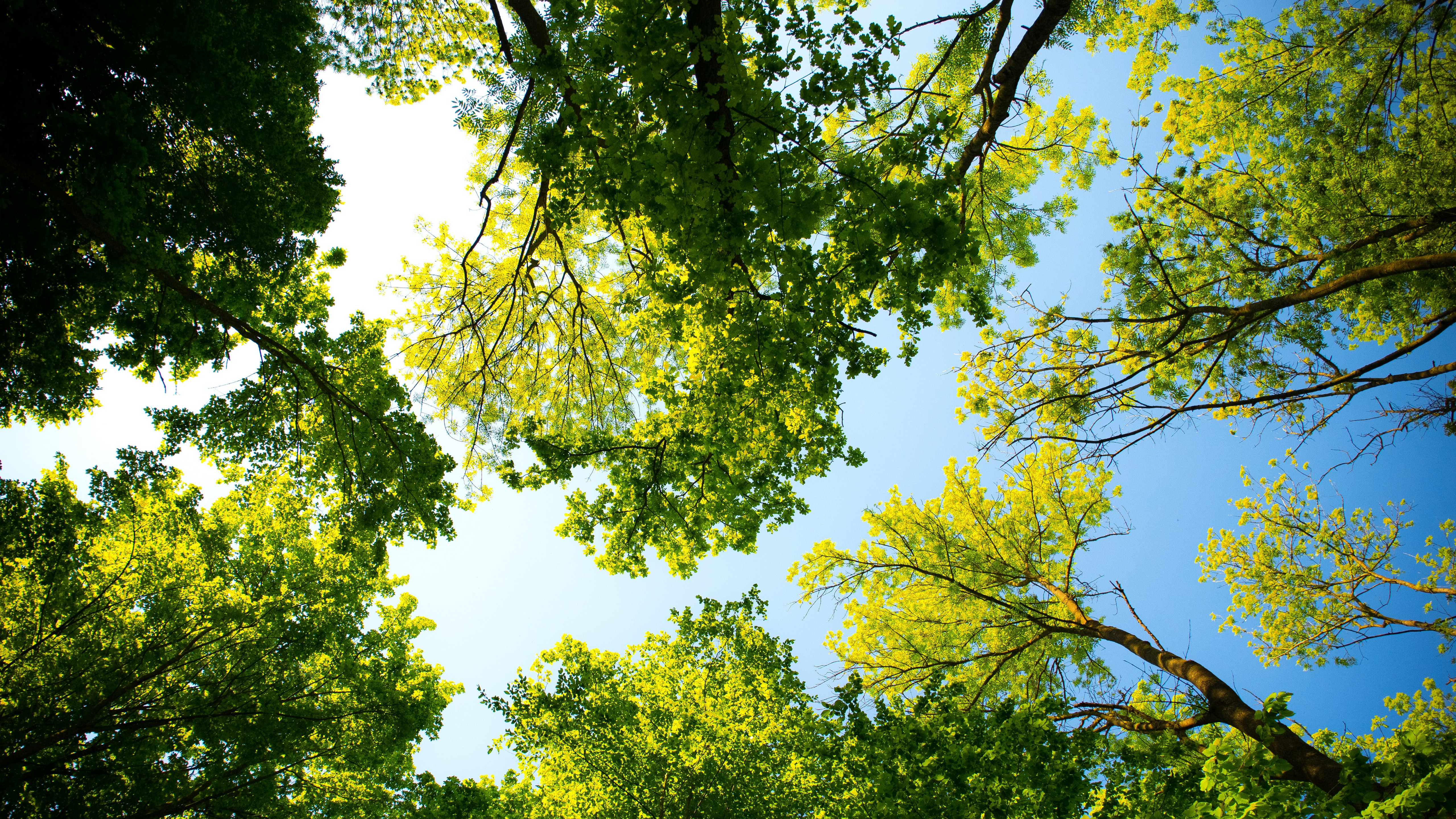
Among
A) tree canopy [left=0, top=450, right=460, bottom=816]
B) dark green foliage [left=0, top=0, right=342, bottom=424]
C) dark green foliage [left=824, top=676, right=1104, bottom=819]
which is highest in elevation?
dark green foliage [left=0, top=0, right=342, bottom=424]

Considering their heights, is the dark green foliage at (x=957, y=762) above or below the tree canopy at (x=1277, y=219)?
below

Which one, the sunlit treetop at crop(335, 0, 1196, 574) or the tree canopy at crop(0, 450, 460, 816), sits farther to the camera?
the tree canopy at crop(0, 450, 460, 816)

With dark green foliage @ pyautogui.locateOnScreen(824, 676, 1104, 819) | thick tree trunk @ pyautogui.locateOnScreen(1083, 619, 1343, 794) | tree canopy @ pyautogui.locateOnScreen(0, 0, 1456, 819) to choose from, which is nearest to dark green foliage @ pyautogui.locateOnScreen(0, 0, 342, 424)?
tree canopy @ pyautogui.locateOnScreen(0, 0, 1456, 819)

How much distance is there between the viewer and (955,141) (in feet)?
23.2

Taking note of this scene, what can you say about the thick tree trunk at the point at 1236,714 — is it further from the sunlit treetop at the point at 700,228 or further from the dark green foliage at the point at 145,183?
the dark green foliage at the point at 145,183

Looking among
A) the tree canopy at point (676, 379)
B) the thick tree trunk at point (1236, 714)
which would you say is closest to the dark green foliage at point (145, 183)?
the tree canopy at point (676, 379)

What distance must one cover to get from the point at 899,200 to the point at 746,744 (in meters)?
5.39

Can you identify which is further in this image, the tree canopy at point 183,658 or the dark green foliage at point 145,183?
the tree canopy at point 183,658

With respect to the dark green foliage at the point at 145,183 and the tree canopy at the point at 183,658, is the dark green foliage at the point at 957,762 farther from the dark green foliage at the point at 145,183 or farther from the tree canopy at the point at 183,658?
the dark green foliage at the point at 145,183

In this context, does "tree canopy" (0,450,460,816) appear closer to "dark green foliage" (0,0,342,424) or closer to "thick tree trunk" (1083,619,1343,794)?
"dark green foliage" (0,0,342,424)

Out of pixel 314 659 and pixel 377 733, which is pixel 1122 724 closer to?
pixel 377 733

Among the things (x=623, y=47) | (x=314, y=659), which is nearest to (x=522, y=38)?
(x=623, y=47)

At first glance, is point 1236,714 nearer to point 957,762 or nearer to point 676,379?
point 957,762

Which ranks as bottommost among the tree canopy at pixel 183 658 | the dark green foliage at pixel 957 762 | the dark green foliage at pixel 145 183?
the dark green foliage at pixel 957 762
